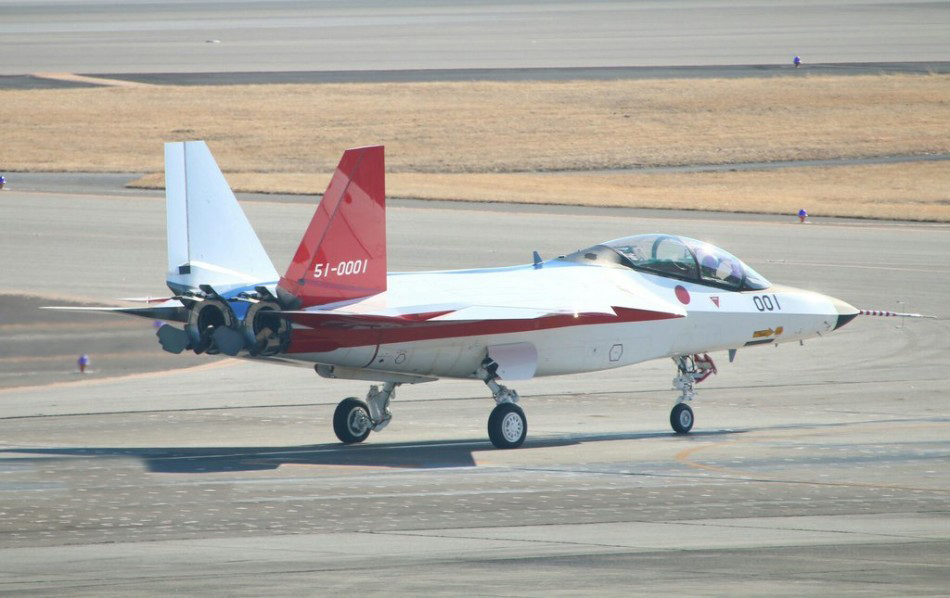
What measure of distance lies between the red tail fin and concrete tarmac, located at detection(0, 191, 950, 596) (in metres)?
2.45

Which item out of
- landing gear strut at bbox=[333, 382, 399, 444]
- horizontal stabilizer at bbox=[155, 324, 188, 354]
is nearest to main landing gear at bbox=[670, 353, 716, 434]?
landing gear strut at bbox=[333, 382, 399, 444]

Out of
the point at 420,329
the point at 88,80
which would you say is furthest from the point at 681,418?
the point at 88,80

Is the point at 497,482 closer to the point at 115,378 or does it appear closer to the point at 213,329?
the point at 213,329

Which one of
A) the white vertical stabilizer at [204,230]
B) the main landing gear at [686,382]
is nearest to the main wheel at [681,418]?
the main landing gear at [686,382]

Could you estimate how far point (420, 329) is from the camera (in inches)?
854

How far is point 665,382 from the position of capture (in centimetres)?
3086

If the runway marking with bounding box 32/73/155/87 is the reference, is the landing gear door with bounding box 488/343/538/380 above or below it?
below

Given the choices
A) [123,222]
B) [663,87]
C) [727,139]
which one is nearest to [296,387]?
[123,222]

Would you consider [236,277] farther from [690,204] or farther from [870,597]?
[690,204]

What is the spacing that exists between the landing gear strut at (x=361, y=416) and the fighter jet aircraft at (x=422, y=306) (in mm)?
25

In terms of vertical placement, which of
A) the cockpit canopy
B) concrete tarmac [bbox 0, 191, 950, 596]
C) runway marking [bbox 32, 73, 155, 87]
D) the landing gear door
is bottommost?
concrete tarmac [bbox 0, 191, 950, 596]

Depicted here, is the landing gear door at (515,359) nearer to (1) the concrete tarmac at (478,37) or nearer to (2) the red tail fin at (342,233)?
(2) the red tail fin at (342,233)

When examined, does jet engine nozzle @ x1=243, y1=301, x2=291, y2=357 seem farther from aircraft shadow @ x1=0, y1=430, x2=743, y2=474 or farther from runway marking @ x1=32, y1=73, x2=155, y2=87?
Answer: runway marking @ x1=32, y1=73, x2=155, y2=87

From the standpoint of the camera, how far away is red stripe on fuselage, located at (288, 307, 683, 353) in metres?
20.8
